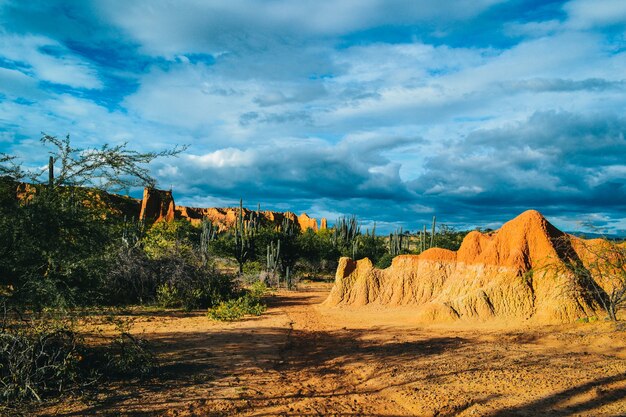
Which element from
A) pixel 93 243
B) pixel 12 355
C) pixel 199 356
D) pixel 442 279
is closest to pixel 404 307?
pixel 442 279

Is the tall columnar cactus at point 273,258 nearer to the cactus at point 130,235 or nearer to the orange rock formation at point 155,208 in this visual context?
the cactus at point 130,235

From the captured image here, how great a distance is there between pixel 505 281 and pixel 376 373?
9252 mm

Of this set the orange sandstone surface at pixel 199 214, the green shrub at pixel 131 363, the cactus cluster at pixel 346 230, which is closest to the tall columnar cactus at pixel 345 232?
the cactus cluster at pixel 346 230

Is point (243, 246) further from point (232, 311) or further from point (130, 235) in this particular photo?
point (232, 311)

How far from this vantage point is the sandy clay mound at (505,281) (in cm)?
1552

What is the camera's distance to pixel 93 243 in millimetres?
8820

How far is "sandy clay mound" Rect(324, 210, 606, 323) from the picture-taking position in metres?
15.5

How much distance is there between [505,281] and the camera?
56.2ft

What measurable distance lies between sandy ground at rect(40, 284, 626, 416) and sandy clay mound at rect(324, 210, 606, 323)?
1.20 m

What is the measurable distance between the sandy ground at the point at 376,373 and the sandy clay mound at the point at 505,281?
47.4 inches

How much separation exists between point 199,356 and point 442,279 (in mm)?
13925

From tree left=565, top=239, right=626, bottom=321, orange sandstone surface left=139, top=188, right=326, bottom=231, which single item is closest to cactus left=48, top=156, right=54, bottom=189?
tree left=565, top=239, right=626, bottom=321

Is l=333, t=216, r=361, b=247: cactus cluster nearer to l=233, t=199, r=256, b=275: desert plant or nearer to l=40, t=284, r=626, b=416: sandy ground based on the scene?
l=233, t=199, r=256, b=275: desert plant

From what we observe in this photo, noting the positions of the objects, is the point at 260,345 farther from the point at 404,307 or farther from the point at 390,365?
the point at 404,307
